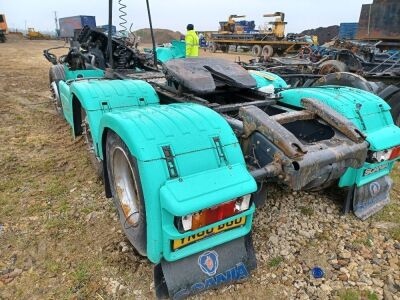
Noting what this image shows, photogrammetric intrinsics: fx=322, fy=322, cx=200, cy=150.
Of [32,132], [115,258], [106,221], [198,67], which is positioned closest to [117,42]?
[32,132]

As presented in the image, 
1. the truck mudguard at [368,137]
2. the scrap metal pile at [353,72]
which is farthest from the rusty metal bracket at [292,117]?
the scrap metal pile at [353,72]

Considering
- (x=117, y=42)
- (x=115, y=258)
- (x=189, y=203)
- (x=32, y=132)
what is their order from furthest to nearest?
(x=117, y=42), (x=32, y=132), (x=115, y=258), (x=189, y=203)

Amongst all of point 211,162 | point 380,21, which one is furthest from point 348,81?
point 380,21

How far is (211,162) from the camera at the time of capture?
78.7 inches

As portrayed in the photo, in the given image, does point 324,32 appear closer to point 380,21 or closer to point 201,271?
point 380,21

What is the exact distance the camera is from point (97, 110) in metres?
3.14

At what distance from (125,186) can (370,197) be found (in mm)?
2319

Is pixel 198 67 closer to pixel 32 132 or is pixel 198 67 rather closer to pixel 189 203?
pixel 189 203

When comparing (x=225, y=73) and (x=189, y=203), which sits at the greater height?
(x=225, y=73)

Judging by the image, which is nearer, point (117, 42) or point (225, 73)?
point (225, 73)

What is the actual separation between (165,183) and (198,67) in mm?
1837

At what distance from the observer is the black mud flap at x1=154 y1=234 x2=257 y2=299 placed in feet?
6.86

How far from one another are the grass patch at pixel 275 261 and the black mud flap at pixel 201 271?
0.33 meters

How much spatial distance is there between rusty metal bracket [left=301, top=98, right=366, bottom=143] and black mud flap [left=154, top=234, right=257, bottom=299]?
45.8 inches
